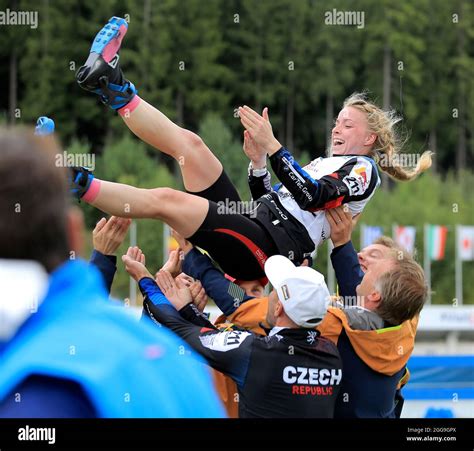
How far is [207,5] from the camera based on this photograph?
3903 centimetres

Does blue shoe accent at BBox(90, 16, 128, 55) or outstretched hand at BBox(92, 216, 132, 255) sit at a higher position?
blue shoe accent at BBox(90, 16, 128, 55)

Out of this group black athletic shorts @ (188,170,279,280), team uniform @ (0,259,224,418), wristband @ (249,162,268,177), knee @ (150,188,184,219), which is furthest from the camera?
wristband @ (249,162,268,177)

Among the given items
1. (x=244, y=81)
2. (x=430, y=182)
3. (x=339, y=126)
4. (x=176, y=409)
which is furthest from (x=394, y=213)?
(x=176, y=409)

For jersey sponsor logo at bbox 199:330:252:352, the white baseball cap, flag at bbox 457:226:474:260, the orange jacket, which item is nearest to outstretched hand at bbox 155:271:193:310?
the orange jacket

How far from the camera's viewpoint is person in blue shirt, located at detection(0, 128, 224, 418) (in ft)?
4.37

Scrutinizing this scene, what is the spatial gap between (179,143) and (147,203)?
53cm

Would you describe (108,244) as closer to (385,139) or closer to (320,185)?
(320,185)

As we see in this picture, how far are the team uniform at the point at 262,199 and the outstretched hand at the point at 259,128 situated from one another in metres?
0.05

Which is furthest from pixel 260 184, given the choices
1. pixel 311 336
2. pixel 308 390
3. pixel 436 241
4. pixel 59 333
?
pixel 436 241

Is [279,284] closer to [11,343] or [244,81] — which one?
[11,343]

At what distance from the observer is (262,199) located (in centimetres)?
479

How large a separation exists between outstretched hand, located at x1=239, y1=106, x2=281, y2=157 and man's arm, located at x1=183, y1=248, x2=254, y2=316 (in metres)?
0.56

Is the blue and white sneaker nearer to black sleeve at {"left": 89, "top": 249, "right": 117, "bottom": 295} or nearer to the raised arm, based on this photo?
the raised arm

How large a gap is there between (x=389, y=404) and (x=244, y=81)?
37.4 m
